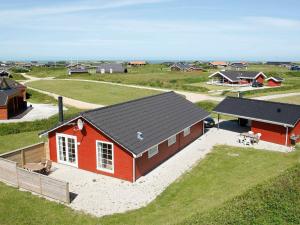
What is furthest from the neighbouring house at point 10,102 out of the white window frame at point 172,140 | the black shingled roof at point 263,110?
the black shingled roof at point 263,110

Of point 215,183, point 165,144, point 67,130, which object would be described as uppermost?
point 67,130

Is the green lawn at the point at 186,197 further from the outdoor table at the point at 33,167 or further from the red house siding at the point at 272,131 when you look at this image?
the red house siding at the point at 272,131

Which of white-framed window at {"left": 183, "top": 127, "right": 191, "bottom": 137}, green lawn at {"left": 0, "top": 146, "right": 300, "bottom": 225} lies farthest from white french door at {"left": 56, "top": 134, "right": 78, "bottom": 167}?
white-framed window at {"left": 183, "top": 127, "right": 191, "bottom": 137}

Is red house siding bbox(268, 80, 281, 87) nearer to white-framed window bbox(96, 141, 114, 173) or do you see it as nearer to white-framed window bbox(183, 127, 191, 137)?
white-framed window bbox(183, 127, 191, 137)

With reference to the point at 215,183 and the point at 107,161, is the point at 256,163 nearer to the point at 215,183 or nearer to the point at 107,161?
the point at 215,183

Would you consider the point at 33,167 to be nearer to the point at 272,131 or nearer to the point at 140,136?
the point at 140,136

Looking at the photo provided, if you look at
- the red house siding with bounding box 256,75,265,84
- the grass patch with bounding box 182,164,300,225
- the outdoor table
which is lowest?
the grass patch with bounding box 182,164,300,225

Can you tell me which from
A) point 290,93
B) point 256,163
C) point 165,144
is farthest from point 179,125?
point 290,93
